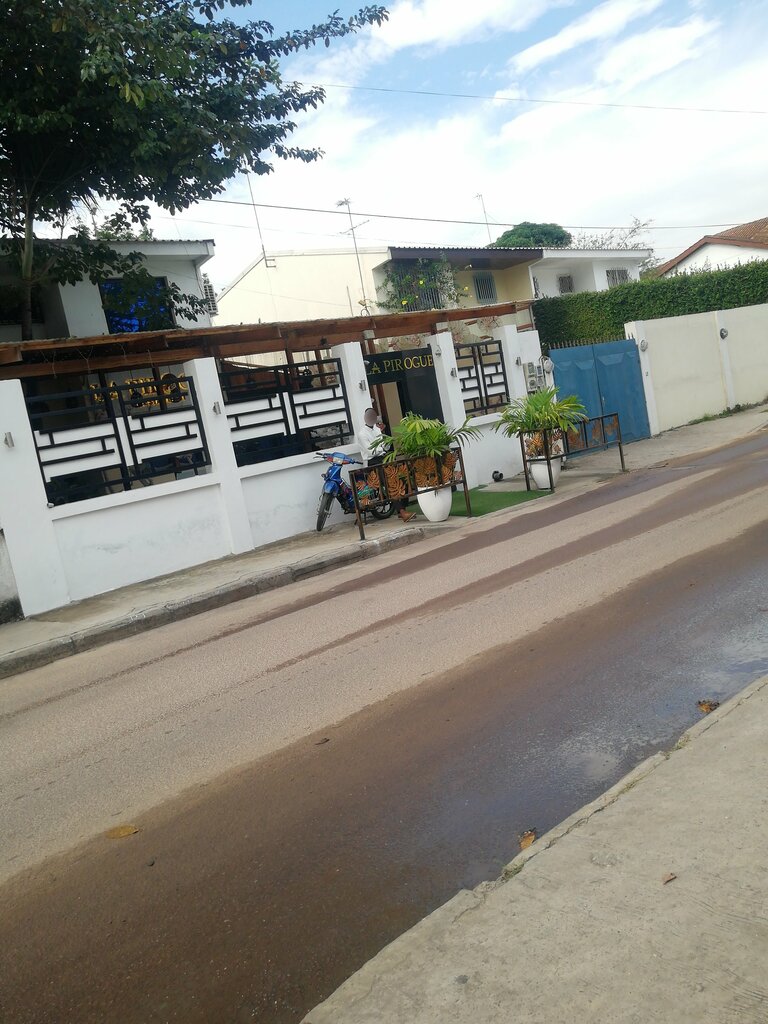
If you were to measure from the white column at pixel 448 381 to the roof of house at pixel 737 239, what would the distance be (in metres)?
27.3

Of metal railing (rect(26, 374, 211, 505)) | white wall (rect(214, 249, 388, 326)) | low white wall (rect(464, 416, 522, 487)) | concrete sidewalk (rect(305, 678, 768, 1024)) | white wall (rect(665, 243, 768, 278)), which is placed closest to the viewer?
concrete sidewalk (rect(305, 678, 768, 1024))

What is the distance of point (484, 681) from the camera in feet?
19.4

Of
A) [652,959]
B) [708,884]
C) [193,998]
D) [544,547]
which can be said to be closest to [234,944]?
[193,998]

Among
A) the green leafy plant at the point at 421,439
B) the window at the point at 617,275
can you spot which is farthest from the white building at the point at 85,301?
the window at the point at 617,275

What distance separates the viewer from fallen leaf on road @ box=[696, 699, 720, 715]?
4.86 m

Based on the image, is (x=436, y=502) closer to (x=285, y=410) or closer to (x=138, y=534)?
(x=285, y=410)

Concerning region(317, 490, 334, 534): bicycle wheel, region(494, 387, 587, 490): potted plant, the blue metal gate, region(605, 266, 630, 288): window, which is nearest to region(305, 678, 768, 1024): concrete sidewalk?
region(317, 490, 334, 534): bicycle wheel

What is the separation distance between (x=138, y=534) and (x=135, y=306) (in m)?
7.70

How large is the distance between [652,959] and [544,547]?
26.0 ft

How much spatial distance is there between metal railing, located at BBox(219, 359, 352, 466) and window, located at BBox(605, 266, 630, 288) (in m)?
21.8

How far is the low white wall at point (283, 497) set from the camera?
1430 centimetres

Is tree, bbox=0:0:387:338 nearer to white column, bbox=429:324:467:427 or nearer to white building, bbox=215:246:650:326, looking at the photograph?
white column, bbox=429:324:467:427

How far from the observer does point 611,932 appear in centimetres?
285

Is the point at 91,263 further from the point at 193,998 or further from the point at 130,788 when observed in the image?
the point at 193,998
